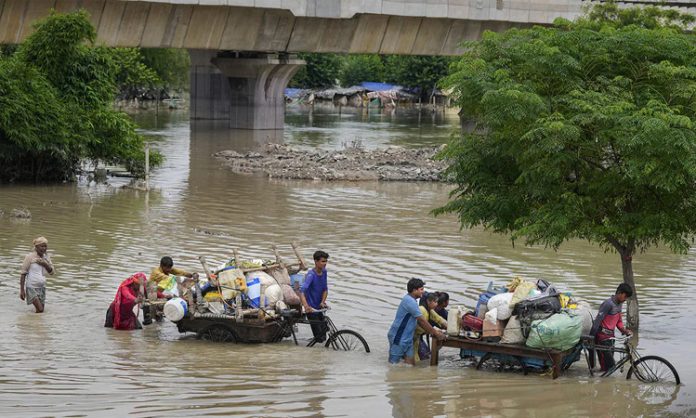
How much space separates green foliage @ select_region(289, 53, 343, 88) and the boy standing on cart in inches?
3549

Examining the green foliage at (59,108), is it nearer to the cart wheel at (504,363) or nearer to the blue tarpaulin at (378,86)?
the cart wheel at (504,363)

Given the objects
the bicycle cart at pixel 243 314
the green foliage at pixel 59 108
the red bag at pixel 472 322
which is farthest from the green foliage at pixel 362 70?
the red bag at pixel 472 322

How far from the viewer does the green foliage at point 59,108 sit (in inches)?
1185

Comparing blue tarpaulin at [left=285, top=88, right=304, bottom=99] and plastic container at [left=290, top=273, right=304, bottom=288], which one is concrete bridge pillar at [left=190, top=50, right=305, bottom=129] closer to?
plastic container at [left=290, top=273, right=304, bottom=288]

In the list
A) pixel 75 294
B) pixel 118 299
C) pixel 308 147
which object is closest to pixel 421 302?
pixel 118 299

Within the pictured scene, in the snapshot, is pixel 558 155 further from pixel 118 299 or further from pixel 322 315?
pixel 118 299

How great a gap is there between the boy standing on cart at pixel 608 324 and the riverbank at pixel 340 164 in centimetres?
2070

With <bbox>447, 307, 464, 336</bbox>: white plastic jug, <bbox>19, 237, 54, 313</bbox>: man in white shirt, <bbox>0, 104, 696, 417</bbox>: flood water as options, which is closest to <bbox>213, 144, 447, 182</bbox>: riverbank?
<bbox>0, 104, 696, 417</bbox>: flood water

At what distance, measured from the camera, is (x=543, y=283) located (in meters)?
14.1

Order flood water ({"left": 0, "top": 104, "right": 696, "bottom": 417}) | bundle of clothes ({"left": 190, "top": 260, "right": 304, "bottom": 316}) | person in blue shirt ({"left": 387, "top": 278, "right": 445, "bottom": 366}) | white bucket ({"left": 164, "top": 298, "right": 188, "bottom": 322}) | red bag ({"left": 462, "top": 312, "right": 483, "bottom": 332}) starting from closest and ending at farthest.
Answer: flood water ({"left": 0, "top": 104, "right": 696, "bottom": 417}) → person in blue shirt ({"left": 387, "top": 278, "right": 445, "bottom": 366}) → red bag ({"left": 462, "top": 312, "right": 483, "bottom": 332}) → white bucket ({"left": 164, "top": 298, "right": 188, "bottom": 322}) → bundle of clothes ({"left": 190, "top": 260, "right": 304, "bottom": 316})

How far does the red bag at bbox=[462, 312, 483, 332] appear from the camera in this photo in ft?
44.2

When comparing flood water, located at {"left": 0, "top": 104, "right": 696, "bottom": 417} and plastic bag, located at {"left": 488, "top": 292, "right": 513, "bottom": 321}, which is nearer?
flood water, located at {"left": 0, "top": 104, "right": 696, "bottom": 417}

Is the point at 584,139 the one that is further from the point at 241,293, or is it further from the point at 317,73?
the point at 317,73

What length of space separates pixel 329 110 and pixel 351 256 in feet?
232
